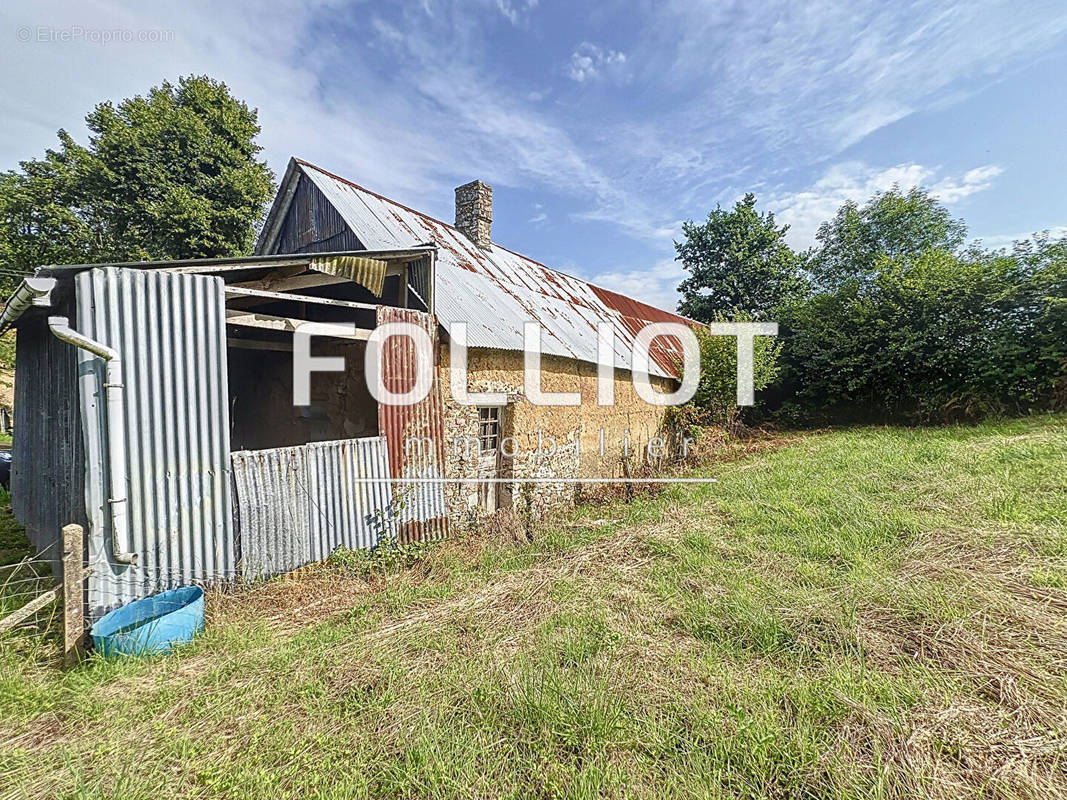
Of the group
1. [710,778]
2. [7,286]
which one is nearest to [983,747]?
[710,778]

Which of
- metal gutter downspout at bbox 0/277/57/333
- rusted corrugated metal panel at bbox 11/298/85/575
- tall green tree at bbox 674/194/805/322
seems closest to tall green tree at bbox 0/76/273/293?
rusted corrugated metal panel at bbox 11/298/85/575

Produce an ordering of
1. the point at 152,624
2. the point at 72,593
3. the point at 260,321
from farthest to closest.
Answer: the point at 260,321 < the point at 152,624 < the point at 72,593

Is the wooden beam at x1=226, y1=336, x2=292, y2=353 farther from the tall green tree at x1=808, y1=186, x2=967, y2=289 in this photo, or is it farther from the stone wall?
the tall green tree at x1=808, y1=186, x2=967, y2=289

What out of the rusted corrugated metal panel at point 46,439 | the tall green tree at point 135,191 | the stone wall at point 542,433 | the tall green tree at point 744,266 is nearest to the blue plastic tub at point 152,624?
the rusted corrugated metal panel at point 46,439

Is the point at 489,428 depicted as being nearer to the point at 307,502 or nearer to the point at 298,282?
the point at 307,502

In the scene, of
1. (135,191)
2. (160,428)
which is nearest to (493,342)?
(160,428)

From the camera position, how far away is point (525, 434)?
7637 mm

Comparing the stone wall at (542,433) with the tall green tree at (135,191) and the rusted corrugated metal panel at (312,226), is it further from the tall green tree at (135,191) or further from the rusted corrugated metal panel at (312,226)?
the tall green tree at (135,191)

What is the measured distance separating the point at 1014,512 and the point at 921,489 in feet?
4.43

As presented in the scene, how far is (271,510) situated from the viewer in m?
4.48

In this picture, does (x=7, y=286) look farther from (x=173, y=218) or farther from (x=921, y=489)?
(x=921, y=489)

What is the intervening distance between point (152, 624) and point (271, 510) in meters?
1.32

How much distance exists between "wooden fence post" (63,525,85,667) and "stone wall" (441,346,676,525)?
375 cm

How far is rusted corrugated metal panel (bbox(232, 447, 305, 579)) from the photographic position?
4281 millimetres
